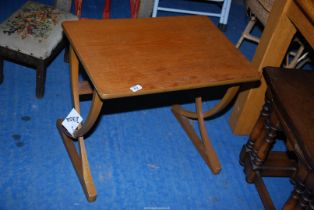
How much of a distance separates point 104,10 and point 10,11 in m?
0.72

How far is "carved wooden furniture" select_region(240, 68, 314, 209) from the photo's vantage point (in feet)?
4.80

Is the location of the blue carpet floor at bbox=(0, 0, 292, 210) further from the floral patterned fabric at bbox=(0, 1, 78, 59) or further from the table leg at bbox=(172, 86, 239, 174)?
the floral patterned fabric at bbox=(0, 1, 78, 59)

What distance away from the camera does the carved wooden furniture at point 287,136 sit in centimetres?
146

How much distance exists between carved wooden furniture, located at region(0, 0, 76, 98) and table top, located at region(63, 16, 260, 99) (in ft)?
1.52

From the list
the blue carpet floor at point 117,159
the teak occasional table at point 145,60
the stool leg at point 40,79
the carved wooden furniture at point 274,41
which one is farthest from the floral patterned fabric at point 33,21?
the carved wooden furniture at point 274,41

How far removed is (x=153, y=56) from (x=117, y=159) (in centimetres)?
67

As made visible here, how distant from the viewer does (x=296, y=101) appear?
5.17 ft

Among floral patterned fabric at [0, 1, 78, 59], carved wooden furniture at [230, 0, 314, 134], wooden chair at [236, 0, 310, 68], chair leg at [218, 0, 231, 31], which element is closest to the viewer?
carved wooden furniture at [230, 0, 314, 134]

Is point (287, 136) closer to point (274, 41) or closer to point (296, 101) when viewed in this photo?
point (296, 101)

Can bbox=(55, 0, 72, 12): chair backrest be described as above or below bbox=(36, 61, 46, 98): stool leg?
above

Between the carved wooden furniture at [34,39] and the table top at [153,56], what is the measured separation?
0.46m

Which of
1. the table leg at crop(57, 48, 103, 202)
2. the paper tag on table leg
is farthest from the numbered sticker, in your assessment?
the paper tag on table leg

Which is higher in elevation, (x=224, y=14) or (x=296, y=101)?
(x=296, y=101)

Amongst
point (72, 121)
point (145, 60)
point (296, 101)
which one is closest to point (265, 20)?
point (296, 101)
